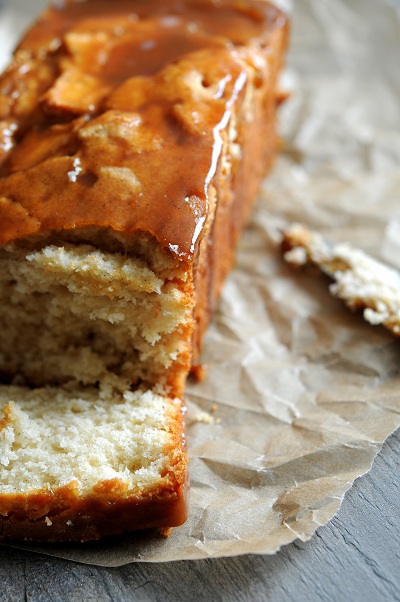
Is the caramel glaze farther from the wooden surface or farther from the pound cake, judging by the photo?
the wooden surface

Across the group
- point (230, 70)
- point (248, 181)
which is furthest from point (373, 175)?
point (230, 70)

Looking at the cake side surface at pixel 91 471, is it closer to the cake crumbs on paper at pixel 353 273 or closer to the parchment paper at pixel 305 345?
the parchment paper at pixel 305 345

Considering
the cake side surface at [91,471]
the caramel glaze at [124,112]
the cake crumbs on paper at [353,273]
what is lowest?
the cake side surface at [91,471]

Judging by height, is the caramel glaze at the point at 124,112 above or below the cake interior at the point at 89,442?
above

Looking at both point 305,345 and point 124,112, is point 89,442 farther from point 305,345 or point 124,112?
point 124,112

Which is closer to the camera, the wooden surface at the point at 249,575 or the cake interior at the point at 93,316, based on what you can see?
the wooden surface at the point at 249,575

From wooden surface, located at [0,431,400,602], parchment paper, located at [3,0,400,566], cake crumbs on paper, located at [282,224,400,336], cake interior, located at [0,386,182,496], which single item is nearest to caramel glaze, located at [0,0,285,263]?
cake interior, located at [0,386,182,496]

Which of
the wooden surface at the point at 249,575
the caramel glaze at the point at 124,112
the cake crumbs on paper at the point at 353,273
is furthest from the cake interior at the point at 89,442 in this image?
the cake crumbs on paper at the point at 353,273

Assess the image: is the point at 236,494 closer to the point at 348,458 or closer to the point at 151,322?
the point at 348,458

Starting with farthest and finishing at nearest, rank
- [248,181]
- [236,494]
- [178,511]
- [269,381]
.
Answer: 1. [248,181]
2. [269,381]
3. [236,494]
4. [178,511]
